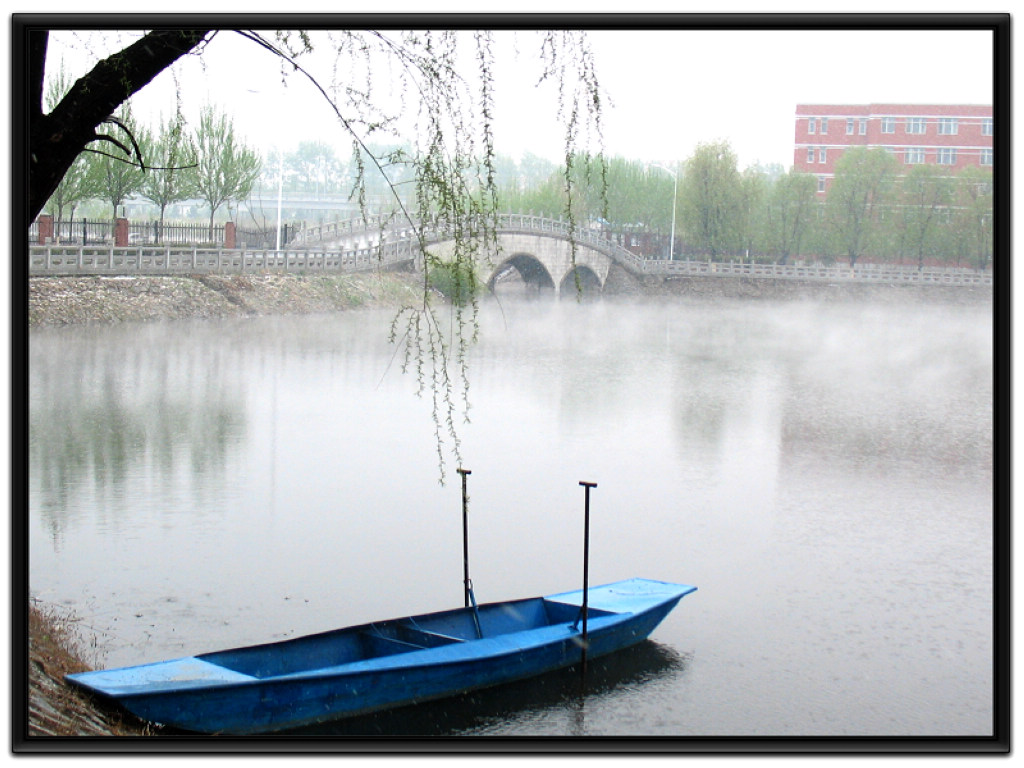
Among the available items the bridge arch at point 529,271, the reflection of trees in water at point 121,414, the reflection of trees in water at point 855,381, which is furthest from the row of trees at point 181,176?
the bridge arch at point 529,271

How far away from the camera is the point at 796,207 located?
86.7 feet

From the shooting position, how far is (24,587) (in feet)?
9.75

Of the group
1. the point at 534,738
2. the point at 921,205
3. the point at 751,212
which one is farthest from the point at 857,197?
the point at 534,738

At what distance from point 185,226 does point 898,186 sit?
39.9ft

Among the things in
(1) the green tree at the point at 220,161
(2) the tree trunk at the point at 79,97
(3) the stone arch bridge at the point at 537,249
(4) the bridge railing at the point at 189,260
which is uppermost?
(1) the green tree at the point at 220,161

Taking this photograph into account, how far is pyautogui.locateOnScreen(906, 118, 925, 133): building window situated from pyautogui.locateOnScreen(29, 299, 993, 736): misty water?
6050mm

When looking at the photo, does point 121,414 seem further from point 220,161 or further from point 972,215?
point 972,215

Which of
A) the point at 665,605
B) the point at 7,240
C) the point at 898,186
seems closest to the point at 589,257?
the point at 898,186

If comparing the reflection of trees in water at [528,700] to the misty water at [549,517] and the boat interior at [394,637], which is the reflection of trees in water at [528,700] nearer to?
the misty water at [549,517]

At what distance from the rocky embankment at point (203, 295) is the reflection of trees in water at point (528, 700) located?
8.75 m

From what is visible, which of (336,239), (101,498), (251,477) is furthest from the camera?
(336,239)

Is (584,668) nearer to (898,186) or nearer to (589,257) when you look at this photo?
(898,186)

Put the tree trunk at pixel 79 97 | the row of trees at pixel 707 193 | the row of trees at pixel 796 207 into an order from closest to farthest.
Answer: the tree trunk at pixel 79 97 → the row of trees at pixel 707 193 → the row of trees at pixel 796 207

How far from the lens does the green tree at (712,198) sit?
28094 millimetres
